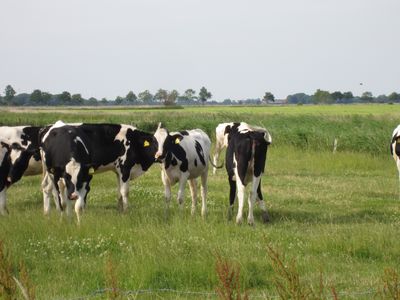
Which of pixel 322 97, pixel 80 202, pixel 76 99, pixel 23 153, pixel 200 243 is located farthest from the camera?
pixel 76 99

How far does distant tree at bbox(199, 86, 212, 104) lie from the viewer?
158m

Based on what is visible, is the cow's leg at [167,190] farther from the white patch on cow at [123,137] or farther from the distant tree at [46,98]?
the distant tree at [46,98]

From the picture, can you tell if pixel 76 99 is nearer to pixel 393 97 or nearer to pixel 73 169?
pixel 393 97

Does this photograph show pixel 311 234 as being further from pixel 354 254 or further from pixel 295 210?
pixel 295 210

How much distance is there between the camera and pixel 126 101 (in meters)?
169

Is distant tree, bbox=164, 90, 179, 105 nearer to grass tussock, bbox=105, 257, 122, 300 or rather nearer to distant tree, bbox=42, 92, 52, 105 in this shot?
distant tree, bbox=42, 92, 52, 105

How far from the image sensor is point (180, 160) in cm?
1289

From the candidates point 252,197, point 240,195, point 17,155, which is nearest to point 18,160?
point 17,155

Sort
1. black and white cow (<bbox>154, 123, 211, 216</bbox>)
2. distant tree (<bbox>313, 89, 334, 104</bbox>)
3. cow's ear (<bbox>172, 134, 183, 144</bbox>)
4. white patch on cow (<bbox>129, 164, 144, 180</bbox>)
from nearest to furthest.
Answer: black and white cow (<bbox>154, 123, 211, 216</bbox>), cow's ear (<bbox>172, 134, 183, 144</bbox>), white patch on cow (<bbox>129, 164, 144, 180</bbox>), distant tree (<bbox>313, 89, 334, 104</bbox>)

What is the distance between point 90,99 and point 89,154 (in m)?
153

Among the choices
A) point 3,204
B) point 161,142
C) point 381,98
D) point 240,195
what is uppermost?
point 161,142

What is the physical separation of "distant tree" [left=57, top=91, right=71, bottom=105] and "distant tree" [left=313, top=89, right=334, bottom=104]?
59664mm

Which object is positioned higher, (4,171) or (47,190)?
(4,171)

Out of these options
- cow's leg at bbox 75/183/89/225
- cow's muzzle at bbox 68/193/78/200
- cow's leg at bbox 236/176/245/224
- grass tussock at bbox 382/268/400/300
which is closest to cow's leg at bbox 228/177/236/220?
cow's leg at bbox 236/176/245/224
